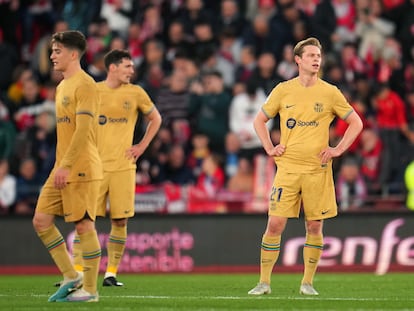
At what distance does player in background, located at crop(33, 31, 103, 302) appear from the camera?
10711 millimetres

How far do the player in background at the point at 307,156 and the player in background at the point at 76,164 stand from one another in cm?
205

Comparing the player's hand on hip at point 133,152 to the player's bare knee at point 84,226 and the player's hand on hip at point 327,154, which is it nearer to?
the player's hand on hip at point 327,154

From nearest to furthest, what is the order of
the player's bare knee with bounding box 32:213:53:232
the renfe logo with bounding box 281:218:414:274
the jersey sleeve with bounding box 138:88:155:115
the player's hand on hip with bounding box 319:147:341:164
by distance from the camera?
the player's bare knee with bounding box 32:213:53:232, the player's hand on hip with bounding box 319:147:341:164, the jersey sleeve with bounding box 138:88:155:115, the renfe logo with bounding box 281:218:414:274

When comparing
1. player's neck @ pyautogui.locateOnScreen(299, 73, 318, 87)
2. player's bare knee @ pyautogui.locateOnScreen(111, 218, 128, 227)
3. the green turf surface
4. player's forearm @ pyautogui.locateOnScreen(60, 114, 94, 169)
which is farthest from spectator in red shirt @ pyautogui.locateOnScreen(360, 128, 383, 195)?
player's forearm @ pyautogui.locateOnScreen(60, 114, 94, 169)

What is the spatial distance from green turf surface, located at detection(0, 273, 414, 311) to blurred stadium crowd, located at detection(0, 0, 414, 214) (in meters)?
3.50

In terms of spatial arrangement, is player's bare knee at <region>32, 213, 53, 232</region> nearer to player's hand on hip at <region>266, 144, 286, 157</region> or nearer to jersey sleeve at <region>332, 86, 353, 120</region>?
player's hand on hip at <region>266, 144, 286, 157</region>

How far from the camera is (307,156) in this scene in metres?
12.1

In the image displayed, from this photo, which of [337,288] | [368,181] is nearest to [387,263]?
[368,181]

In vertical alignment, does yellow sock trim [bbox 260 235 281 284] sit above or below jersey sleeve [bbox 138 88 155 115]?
below

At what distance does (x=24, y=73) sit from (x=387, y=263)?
7.83 metres

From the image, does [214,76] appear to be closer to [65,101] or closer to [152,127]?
[152,127]

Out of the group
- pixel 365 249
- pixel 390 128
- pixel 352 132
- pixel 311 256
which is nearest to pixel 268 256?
pixel 311 256

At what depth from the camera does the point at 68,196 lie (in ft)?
35.6

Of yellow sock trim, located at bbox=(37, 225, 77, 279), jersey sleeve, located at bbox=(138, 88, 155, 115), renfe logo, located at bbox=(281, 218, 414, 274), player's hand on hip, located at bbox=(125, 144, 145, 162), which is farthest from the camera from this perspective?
renfe logo, located at bbox=(281, 218, 414, 274)
